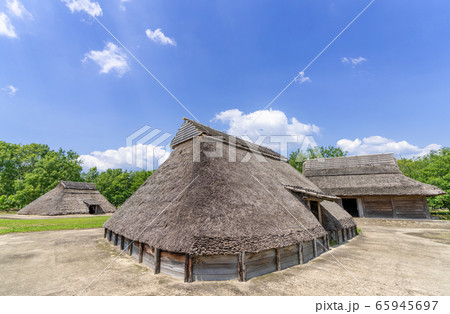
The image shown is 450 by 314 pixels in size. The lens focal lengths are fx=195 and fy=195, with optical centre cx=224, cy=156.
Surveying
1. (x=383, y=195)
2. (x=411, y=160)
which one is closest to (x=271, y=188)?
(x=383, y=195)

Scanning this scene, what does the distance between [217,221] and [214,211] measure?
1.50ft

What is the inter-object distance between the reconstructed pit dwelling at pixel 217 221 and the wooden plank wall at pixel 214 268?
3 cm

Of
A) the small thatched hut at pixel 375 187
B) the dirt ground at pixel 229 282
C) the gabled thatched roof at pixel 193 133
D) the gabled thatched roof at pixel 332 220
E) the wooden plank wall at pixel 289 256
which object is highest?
the gabled thatched roof at pixel 193 133

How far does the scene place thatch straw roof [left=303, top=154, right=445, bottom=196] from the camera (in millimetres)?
23938

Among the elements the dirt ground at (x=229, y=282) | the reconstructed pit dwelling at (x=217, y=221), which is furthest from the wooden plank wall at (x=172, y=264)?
the dirt ground at (x=229, y=282)

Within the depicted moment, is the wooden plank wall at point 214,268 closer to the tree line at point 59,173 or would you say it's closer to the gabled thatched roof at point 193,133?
the gabled thatched roof at point 193,133

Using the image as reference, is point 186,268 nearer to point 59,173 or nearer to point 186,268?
point 186,268

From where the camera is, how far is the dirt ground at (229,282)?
6.18 m

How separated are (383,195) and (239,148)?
21.6m

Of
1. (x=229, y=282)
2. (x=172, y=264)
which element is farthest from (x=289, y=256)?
(x=172, y=264)

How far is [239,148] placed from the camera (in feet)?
48.8

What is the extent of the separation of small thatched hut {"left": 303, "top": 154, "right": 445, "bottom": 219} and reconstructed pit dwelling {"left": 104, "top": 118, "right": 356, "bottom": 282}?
654 inches
